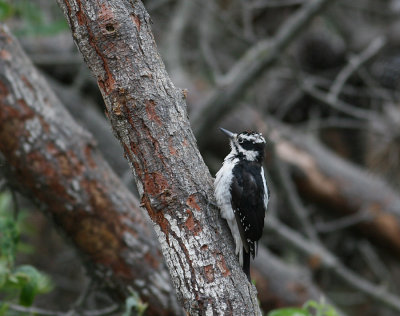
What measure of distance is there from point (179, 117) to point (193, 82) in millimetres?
4521

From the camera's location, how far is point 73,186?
376cm

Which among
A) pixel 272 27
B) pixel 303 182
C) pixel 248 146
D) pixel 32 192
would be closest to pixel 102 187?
pixel 32 192

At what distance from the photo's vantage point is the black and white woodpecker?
2.98 m

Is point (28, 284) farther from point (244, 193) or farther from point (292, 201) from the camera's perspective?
point (292, 201)

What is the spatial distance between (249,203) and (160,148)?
1.07m

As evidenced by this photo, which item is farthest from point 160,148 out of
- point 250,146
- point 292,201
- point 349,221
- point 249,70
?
point 349,221

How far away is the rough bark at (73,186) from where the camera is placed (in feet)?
12.2

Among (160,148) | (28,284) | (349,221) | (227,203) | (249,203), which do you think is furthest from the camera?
(349,221)

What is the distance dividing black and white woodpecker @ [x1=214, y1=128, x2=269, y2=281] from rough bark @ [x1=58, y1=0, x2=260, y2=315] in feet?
0.74

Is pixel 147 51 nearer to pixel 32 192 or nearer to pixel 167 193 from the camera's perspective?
pixel 167 193

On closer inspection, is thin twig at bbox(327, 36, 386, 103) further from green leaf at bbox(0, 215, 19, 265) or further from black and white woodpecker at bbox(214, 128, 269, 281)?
green leaf at bbox(0, 215, 19, 265)

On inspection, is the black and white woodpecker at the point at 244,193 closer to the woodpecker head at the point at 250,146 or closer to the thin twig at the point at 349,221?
the woodpecker head at the point at 250,146

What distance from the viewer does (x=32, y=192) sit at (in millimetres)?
3801

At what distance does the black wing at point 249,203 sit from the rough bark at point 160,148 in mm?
556
